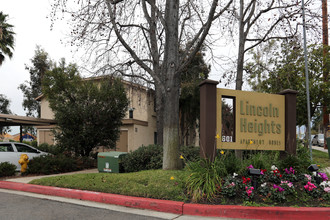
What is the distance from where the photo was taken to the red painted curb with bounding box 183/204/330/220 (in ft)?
17.2

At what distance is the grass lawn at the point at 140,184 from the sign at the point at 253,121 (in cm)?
162

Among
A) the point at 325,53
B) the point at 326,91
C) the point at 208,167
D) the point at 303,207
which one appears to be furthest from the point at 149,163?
the point at 325,53

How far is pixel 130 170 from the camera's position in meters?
9.72

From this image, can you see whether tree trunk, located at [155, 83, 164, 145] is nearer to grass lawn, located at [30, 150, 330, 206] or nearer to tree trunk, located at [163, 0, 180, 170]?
tree trunk, located at [163, 0, 180, 170]

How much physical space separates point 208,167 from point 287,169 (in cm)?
200

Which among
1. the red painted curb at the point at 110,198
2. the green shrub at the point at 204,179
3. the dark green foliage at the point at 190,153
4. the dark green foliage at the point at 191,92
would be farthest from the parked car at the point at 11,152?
the dark green foliage at the point at 191,92

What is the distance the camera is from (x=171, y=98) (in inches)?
340

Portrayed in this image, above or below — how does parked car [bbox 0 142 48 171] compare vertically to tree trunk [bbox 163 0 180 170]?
below

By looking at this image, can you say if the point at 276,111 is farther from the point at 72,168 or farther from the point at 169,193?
the point at 72,168

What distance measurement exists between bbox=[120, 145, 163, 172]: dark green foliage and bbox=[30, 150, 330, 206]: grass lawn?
1.68 metres

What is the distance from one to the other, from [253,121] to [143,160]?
384cm

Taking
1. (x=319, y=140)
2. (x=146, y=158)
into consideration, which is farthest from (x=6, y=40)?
(x=319, y=140)

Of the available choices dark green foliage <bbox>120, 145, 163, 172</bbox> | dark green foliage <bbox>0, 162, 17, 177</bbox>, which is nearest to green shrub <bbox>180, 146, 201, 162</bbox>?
dark green foliage <bbox>120, 145, 163, 172</bbox>

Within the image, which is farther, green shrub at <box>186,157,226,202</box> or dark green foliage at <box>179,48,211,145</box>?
dark green foliage at <box>179,48,211,145</box>
